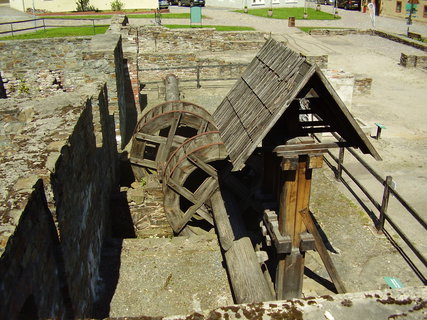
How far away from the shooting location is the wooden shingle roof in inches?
163

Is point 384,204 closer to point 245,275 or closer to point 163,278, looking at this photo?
point 245,275

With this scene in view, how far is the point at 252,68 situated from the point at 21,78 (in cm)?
883

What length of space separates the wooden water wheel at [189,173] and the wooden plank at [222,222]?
0.16m

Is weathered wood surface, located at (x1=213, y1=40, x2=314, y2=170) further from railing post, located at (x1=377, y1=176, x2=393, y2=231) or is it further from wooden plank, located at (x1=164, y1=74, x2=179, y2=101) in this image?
wooden plank, located at (x1=164, y1=74, x2=179, y2=101)

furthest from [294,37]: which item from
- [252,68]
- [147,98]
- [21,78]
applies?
[252,68]

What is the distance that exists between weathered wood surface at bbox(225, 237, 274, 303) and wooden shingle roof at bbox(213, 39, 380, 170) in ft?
5.33

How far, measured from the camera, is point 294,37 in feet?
74.1

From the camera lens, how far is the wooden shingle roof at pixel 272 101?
413 cm

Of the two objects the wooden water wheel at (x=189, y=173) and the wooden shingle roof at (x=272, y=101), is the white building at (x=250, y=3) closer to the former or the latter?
the wooden water wheel at (x=189, y=173)

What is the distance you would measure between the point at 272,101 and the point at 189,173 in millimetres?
3353

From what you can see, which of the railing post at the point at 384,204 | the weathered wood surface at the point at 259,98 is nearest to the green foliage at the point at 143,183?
the weathered wood surface at the point at 259,98

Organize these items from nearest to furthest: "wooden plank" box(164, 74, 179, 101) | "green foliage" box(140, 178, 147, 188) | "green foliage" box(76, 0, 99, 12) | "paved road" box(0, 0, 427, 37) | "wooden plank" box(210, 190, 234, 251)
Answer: "wooden plank" box(210, 190, 234, 251) < "green foliage" box(140, 178, 147, 188) < "wooden plank" box(164, 74, 179, 101) < "paved road" box(0, 0, 427, 37) < "green foliage" box(76, 0, 99, 12)

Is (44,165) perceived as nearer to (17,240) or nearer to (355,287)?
(17,240)

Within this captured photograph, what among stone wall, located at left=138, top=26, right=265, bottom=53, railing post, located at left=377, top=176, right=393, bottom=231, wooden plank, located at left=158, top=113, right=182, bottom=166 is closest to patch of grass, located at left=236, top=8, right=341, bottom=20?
stone wall, located at left=138, top=26, right=265, bottom=53
